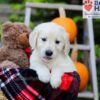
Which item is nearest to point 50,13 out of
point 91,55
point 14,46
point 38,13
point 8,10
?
point 38,13

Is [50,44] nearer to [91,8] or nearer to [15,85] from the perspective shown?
[15,85]

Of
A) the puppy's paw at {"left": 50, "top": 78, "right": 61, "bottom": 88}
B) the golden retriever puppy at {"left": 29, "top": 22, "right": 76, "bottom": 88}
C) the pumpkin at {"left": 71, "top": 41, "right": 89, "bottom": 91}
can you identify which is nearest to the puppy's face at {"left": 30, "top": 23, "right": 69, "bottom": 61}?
the golden retriever puppy at {"left": 29, "top": 22, "right": 76, "bottom": 88}

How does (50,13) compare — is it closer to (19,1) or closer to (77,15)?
(77,15)

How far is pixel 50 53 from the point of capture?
2131 millimetres

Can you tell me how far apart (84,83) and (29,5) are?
776 mm

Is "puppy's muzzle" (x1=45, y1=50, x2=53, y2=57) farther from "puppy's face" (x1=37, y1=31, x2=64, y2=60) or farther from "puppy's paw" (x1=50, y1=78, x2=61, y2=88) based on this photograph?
"puppy's paw" (x1=50, y1=78, x2=61, y2=88)

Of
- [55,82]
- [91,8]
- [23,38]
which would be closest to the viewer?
[55,82]

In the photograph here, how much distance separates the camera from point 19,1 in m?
5.62

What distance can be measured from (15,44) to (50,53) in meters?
0.29

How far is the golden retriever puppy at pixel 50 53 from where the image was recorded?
83.8 inches

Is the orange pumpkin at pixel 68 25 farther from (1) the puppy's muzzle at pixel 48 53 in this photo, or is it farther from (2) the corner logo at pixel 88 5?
(1) the puppy's muzzle at pixel 48 53

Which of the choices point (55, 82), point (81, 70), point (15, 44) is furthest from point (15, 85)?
point (81, 70)

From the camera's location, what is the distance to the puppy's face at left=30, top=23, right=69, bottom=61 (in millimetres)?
2145

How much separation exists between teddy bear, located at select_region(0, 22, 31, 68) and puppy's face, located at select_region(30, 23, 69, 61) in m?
0.14
